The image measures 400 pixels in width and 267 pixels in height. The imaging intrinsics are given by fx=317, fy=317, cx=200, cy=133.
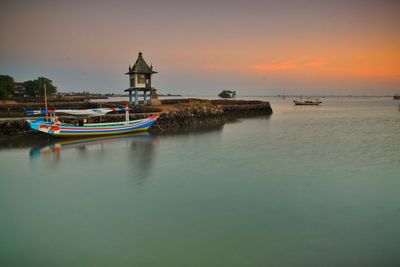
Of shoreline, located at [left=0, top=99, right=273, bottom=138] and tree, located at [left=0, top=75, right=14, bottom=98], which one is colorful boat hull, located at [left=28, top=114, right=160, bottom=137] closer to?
shoreline, located at [left=0, top=99, right=273, bottom=138]

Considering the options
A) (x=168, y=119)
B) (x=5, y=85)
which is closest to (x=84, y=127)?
(x=168, y=119)

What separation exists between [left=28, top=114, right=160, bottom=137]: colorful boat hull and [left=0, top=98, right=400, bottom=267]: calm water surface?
3.12 meters

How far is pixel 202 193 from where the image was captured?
32.8 feet

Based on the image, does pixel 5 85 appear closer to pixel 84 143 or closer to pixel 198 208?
pixel 84 143

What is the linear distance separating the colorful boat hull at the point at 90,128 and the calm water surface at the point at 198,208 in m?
3.12

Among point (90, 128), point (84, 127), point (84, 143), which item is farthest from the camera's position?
point (90, 128)

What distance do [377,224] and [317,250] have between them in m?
2.34

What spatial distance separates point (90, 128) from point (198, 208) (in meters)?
14.5

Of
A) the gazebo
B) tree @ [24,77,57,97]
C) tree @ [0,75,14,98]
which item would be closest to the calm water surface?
the gazebo

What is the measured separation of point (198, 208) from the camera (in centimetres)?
865

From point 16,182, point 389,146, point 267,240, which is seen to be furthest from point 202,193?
point 389,146

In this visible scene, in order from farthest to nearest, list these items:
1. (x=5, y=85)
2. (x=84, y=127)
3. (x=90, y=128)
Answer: (x=5, y=85) → (x=90, y=128) → (x=84, y=127)

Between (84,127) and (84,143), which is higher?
(84,127)

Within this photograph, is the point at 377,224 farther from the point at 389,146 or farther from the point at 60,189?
the point at 389,146
